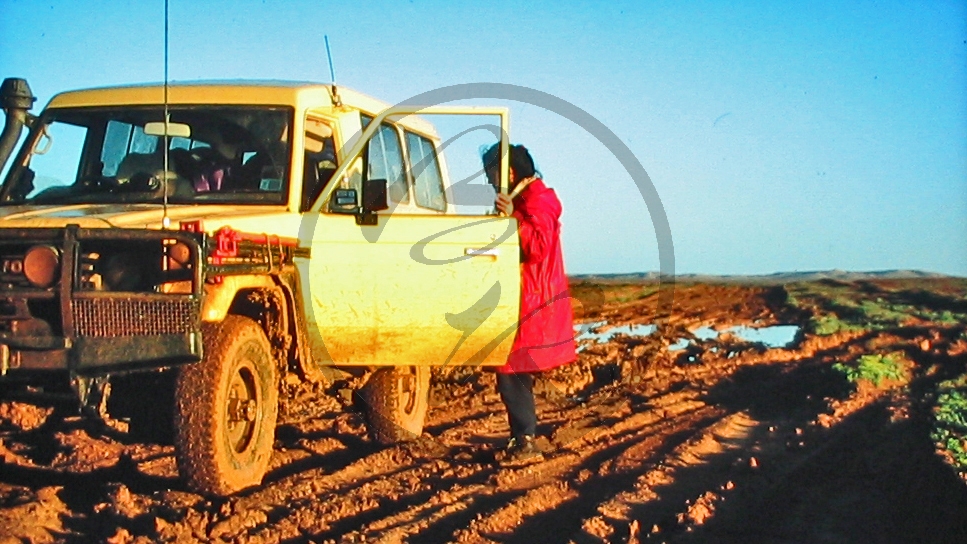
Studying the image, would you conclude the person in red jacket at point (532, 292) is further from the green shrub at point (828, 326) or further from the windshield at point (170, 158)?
the green shrub at point (828, 326)

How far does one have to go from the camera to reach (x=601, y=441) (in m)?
7.66

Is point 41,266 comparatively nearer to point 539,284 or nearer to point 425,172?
point 539,284

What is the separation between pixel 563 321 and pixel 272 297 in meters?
1.74

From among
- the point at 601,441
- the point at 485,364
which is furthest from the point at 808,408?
the point at 485,364

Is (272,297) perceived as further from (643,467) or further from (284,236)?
(643,467)

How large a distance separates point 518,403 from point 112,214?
2.59 meters

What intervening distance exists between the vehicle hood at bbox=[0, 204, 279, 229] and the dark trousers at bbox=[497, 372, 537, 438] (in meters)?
1.73

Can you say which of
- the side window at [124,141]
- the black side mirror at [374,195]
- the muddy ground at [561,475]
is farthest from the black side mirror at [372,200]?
the side window at [124,141]

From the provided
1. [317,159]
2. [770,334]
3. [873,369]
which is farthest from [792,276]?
[317,159]

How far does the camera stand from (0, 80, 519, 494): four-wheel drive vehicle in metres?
5.19

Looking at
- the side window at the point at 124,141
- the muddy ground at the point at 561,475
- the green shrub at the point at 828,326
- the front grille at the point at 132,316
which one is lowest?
the muddy ground at the point at 561,475

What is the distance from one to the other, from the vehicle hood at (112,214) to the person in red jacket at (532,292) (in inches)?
53.1

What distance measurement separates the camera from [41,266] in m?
5.14

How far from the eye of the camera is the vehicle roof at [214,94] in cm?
679
